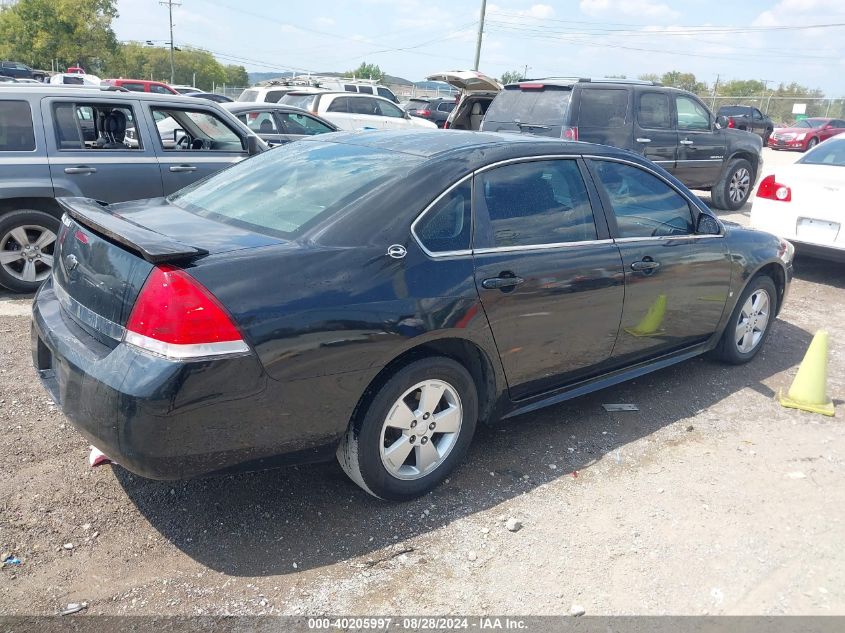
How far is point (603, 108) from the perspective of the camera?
9609 mm

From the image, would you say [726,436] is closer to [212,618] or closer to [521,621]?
[521,621]

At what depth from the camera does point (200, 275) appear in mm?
2621

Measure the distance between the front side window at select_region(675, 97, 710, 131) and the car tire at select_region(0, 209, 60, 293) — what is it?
342 inches

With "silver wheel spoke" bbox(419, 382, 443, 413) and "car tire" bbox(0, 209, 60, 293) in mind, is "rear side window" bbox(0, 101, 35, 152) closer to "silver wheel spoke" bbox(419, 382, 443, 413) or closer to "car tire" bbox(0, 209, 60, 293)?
"car tire" bbox(0, 209, 60, 293)

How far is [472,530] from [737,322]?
2.97 m

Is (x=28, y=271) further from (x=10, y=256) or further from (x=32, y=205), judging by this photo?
A: (x=32, y=205)

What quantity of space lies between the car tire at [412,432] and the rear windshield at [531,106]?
680 centimetres

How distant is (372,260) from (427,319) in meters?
0.36

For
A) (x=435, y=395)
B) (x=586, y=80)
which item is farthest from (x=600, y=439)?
(x=586, y=80)

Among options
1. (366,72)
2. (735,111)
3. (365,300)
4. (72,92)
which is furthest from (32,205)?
(366,72)

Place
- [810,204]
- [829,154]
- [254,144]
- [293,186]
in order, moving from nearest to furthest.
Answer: [293,186] → [254,144] → [810,204] → [829,154]

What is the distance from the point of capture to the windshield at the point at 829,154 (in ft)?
25.9

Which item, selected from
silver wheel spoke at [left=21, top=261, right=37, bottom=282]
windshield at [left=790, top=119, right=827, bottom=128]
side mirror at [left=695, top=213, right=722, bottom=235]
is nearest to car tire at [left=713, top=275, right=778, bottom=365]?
side mirror at [left=695, top=213, right=722, bottom=235]

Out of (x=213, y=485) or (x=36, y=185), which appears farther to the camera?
(x=36, y=185)
